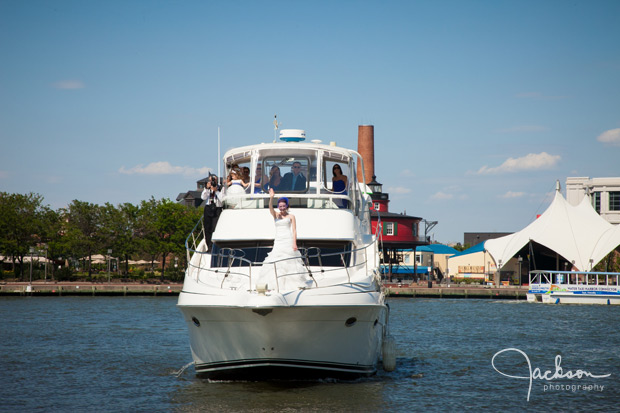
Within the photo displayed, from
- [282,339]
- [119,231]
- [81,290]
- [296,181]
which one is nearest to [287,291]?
[282,339]

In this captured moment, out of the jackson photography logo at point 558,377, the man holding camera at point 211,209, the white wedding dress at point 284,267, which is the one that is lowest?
the jackson photography logo at point 558,377

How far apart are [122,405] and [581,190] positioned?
91448 mm

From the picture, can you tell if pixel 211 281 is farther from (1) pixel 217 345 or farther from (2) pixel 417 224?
(2) pixel 417 224

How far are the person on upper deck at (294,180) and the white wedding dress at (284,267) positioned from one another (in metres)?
3.12

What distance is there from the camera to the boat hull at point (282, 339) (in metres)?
14.6

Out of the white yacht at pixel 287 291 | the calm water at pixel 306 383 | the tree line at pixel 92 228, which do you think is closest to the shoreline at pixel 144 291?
the tree line at pixel 92 228

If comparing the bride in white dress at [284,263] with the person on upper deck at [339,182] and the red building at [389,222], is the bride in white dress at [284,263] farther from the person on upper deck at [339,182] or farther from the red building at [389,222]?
the red building at [389,222]

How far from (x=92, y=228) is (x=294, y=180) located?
206 ft

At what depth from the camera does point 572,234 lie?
78.9m

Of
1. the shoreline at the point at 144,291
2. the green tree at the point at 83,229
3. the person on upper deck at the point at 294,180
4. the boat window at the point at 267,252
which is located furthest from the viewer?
the green tree at the point at 83,229

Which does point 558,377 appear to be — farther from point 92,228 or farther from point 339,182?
point 92,228

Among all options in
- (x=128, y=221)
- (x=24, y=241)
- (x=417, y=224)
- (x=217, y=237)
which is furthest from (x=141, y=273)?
(x=217, y=237)

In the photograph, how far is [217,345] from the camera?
15.4 metres

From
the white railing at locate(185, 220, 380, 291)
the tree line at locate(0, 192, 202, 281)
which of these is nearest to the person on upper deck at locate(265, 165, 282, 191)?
the white railing at locate(185, 220, 380, 291)
